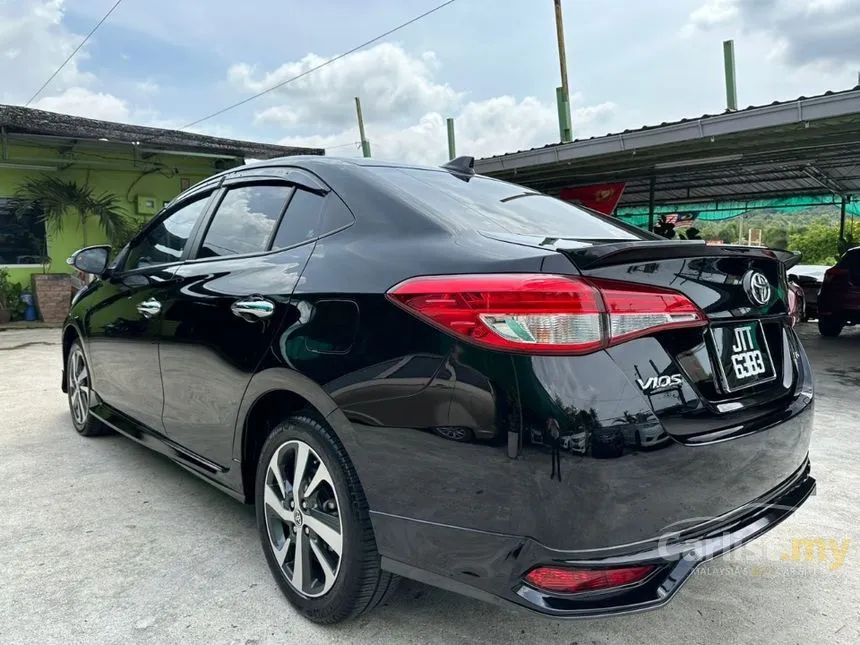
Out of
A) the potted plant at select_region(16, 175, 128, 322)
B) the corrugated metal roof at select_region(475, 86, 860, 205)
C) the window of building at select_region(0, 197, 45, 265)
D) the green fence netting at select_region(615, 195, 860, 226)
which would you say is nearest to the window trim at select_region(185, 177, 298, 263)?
the corrugated metal roof at select_region(475, 86, 860, 205)

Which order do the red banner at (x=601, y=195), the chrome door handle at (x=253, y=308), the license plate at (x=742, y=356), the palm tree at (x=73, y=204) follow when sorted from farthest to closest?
the red banner at (x=601, y=195) < the palm tree at (x=73, y=204) < the chrome door handle at (x=253, y=308) < the license plate at (x=742, y=356)

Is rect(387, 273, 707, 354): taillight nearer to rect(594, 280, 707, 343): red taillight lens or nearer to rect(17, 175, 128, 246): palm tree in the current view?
rect(594, 280, 707, 343): red taillight lens

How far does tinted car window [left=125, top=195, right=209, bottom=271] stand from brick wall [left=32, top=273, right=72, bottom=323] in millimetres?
9046

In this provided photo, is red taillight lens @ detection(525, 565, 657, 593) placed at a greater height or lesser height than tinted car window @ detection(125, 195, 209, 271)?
lesser

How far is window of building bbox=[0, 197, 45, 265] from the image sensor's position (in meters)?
11.0

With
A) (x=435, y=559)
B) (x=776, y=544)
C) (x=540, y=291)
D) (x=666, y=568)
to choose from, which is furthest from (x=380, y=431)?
(x=776, y=544)

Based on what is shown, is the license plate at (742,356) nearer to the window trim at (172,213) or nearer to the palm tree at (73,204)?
the window trim at (172,213)

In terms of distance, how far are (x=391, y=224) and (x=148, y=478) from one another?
2290 mm

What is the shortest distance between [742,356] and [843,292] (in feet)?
30.2

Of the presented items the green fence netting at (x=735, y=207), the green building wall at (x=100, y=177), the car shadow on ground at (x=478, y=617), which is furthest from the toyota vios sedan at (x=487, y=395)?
the green fence netting at (x=735, y=207)

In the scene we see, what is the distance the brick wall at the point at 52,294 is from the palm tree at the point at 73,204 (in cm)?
93

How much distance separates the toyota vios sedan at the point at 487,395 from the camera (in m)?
1.50

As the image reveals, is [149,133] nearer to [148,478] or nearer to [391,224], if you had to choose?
[148,478]

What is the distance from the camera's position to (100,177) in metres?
12.0
